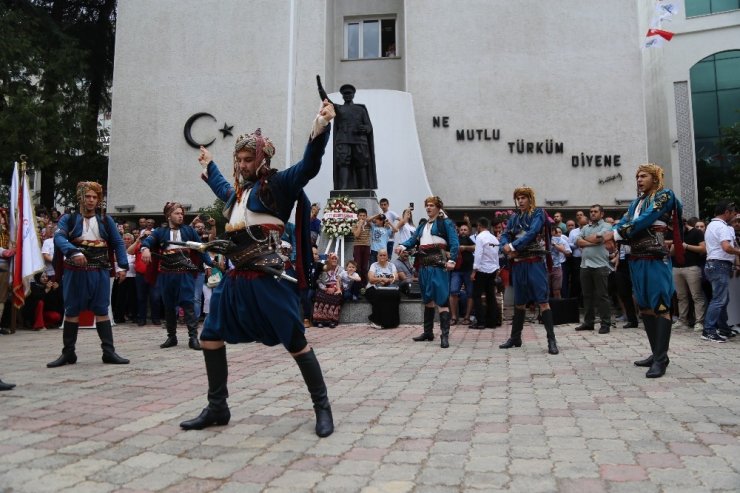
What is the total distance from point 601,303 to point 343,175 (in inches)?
264

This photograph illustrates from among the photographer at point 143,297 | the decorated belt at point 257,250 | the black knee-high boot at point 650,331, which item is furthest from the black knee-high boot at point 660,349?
the photographer at point 143,297

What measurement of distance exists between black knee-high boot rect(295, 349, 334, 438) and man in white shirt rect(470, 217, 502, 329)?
706 centimetres

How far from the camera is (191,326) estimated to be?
8141 millimetres

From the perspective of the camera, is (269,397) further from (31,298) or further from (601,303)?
(31,298)

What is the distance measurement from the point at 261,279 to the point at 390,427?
131cm

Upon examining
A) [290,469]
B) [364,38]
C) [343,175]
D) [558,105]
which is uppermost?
[364,38]

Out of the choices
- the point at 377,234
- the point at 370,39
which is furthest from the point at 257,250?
the point at 370,39

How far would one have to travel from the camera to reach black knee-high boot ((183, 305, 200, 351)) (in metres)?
8.07

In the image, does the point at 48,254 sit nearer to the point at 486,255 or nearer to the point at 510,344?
the point at 486,255

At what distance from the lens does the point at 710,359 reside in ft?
22.0

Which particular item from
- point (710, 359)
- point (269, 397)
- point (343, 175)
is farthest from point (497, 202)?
point (269, 397)

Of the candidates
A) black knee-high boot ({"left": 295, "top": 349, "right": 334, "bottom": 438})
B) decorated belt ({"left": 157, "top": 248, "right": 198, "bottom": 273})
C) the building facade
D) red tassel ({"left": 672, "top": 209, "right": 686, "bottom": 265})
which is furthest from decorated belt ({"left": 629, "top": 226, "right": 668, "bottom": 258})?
the building facade

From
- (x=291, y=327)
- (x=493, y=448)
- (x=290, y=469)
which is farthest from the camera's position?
(x=291, y=327)

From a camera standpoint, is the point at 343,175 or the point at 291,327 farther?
the point at 343,175
